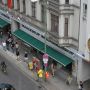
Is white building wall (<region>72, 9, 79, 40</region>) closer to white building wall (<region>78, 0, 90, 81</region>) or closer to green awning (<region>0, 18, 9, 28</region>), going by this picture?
white building wall (<region>78, 0, 90, 81</region>)

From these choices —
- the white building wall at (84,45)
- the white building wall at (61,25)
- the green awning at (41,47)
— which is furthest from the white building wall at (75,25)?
the green awning at (41,47)

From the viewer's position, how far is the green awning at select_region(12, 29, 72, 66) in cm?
4842

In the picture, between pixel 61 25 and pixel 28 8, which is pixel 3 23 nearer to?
pixel 28 8

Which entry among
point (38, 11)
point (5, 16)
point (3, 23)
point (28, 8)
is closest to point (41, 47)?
point (38, 11)

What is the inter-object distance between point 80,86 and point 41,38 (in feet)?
35.8

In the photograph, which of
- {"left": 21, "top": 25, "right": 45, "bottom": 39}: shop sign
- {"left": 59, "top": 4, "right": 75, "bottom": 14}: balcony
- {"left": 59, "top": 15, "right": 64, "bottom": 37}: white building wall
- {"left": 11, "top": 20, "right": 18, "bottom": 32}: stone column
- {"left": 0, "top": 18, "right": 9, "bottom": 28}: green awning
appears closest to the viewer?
{"left": 59, "top": 4, "right": 75, "bottom": 14}: balcony

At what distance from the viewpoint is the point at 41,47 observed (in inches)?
2074

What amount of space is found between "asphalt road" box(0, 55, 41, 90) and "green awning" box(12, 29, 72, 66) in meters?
4.12

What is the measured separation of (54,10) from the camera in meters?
47.7

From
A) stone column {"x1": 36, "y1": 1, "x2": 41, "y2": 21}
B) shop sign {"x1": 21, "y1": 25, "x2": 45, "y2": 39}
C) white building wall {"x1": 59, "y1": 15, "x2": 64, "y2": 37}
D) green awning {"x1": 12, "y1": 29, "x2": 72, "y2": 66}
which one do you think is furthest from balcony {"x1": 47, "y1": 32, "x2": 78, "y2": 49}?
stone column {"x1": 36, "y1": 1, "x2": 41, "y2": 21}

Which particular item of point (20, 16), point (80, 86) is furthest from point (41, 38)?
point (80, 86)

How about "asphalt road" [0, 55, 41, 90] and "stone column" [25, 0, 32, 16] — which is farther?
"stone column" [25, 0, 32, 16]

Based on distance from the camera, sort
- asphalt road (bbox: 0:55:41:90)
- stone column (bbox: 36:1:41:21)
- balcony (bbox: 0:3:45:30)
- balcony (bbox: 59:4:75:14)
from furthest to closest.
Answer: balcony (bbox: 0:3:45:30) < stone column (bbox: 36:1:41:21) < asphalt road (bbox: 0:55:41:90) < balcony (bbox: 59:4:75:14)

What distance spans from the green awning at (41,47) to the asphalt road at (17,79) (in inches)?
162
